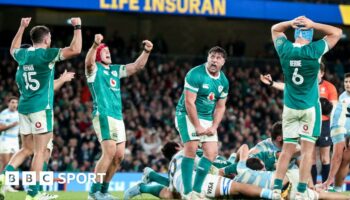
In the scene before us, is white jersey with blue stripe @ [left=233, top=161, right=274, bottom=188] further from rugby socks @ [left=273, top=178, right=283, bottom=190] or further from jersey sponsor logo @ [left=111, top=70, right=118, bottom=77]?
jersey sponsor logo @ [left=111, top=70, right=118, bottom=77]

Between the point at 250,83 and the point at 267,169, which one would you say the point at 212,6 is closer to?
the point at 250,83

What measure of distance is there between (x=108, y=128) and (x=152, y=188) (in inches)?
45.0

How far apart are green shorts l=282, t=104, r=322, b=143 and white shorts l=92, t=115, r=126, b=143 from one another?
2.36 metres

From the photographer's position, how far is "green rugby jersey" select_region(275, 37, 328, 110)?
11.8m

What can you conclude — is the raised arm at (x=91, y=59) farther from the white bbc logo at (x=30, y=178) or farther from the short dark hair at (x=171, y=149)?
the short dark hair at (x=171, y=149)

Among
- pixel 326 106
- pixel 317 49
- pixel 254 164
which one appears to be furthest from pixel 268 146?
pixel 317 49

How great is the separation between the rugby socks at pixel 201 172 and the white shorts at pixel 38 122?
2052mm

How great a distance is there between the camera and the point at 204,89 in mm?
12312

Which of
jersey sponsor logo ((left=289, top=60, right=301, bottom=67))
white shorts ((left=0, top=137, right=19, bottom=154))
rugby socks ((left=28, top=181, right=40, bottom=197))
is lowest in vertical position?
white shorts ((left=0, top=137, right=19, bottom=154))

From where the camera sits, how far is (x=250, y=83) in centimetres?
2970

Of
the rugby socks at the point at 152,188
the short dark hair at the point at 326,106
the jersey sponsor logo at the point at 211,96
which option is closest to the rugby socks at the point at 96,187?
the rugby socks at the point at 152,188

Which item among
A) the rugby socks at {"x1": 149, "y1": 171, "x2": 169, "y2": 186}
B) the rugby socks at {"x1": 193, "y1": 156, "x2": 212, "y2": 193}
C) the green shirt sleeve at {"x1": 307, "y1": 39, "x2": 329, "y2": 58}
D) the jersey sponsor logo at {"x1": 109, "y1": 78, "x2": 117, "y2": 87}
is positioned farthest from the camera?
the rugby socks at {"x1": 149, "y1": 171, "x2": 169, "y2": 186}

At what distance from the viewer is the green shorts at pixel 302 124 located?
38.9 feet

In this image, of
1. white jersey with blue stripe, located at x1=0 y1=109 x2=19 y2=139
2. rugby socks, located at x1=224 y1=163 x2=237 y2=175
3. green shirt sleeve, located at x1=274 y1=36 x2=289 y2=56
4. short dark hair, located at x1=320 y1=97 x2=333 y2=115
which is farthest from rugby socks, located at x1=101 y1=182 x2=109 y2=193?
white jersey with blue stripe, located at x1=0 y1=109 x2=19 y2=139
